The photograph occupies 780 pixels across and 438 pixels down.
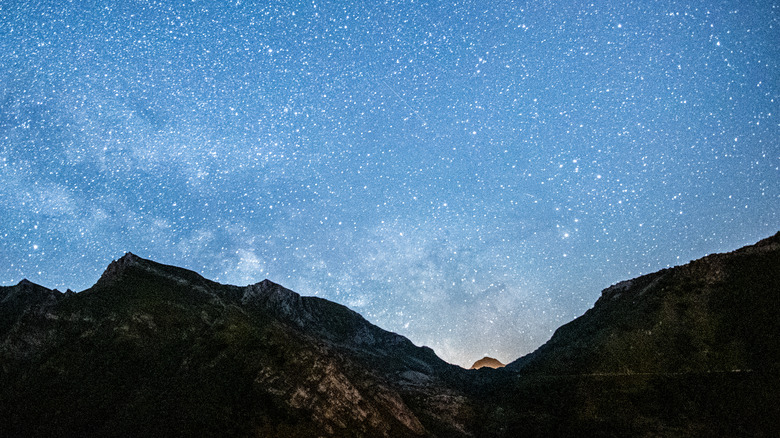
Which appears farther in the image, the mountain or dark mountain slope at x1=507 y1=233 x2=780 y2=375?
dark mountain slope at x1=507 y1=233 x2=780 y2=375

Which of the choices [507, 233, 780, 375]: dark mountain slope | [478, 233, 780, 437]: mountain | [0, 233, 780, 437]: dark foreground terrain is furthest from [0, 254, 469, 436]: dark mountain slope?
[507, 233, 780, 375]: dark mountain slope

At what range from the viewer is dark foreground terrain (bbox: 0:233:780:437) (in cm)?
4678

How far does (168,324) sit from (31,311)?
796 inches

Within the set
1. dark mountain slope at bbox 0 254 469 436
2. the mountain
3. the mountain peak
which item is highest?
the mountain peak

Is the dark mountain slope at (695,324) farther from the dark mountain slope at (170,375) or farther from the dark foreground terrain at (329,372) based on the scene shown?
the dark mountain slope at (170,375)

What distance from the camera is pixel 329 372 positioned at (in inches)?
2394

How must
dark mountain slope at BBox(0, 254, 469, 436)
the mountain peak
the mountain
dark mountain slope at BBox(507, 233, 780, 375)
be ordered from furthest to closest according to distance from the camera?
the mountain peak, dark mountain slope at BBox(507, 233, 780, 375), the mountain, dark mountain slope at BBox(0, 254, 469, 436)

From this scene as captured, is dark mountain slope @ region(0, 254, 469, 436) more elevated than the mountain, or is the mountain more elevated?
dark mountain slope @ region(0, 254, 469, 436)

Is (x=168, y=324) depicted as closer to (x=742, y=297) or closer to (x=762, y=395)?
(x=762, y=395)

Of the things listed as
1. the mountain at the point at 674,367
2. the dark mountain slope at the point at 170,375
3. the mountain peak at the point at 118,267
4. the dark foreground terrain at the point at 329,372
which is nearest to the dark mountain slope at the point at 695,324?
the mountain at the point at 674,367

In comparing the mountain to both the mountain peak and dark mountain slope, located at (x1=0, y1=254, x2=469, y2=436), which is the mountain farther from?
the mountain peak

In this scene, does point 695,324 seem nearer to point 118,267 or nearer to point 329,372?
point 329,372

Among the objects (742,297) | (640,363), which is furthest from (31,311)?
(742,297)

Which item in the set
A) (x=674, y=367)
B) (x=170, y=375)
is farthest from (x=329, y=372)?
(x=674, y=367)
